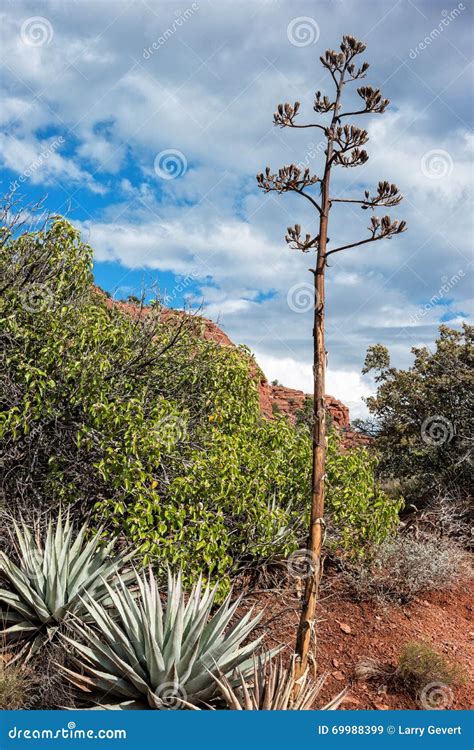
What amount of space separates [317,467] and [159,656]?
6.05 ft

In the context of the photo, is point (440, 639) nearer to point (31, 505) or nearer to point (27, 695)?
point (27, 695)

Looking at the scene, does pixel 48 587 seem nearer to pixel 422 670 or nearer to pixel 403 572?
pixel 422 670

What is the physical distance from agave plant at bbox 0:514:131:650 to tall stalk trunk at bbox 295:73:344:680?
2060mm

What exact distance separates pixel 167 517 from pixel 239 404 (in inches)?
93.7

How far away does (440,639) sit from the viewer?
7016 mm

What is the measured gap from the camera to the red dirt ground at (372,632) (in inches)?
227

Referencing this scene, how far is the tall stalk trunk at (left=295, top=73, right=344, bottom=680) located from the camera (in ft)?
14.8

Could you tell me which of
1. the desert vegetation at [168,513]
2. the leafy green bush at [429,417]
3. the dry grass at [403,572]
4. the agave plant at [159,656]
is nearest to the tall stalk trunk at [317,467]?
the desert vegetation at [168,513]

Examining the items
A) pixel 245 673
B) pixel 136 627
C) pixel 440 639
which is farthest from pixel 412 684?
pixel 136 627

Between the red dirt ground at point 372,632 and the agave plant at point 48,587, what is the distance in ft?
5.85

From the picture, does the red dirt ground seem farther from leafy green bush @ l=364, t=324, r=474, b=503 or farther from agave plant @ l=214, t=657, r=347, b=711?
leafy green bush @ l=364, t=324, r=474, b=503

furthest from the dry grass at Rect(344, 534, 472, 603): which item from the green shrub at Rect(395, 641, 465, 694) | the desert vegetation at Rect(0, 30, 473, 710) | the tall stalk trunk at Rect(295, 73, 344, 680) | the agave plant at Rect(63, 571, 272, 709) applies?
the tall stalk trunk at Rect(295, 73, 344, 680)

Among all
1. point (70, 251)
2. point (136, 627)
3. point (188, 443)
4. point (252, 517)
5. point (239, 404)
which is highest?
point (70, 251)

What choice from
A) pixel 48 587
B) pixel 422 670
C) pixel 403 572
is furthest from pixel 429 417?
pixel 48 587
